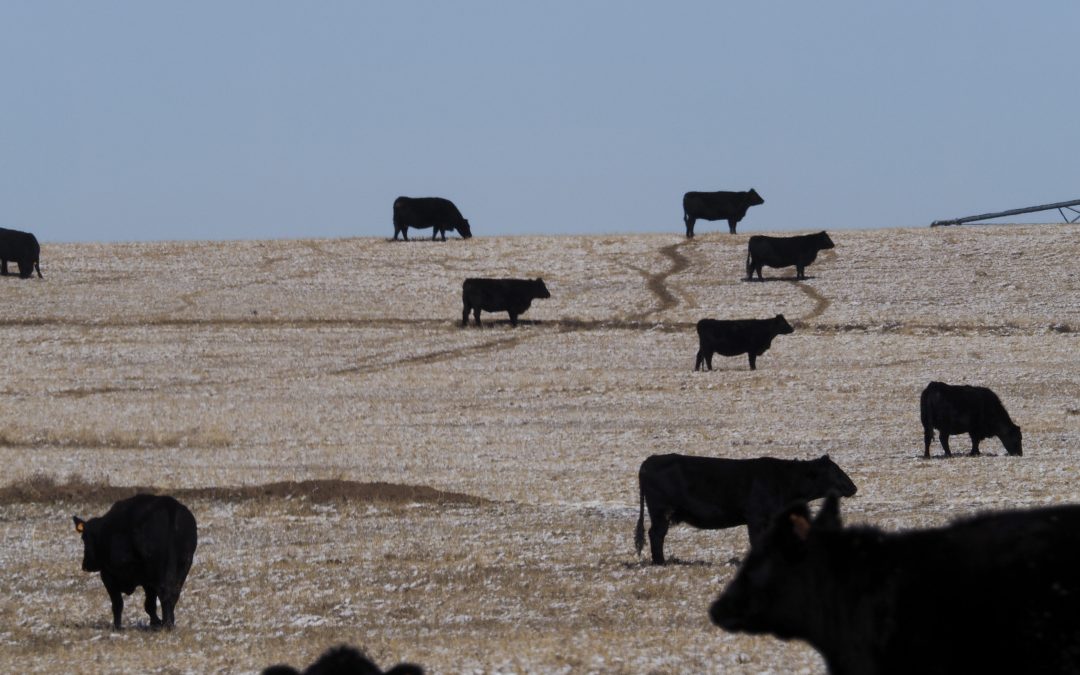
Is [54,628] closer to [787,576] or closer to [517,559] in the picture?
[517,559]

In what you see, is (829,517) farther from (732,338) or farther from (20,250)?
(20,250)

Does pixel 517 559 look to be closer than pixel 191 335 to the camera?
Yes

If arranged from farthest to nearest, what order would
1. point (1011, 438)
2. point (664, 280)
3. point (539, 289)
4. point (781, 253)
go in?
point (781, 253) → point (664, 280) → point (539, 289) → point (1011, 438)

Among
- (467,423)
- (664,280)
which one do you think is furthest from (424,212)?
(467,423)

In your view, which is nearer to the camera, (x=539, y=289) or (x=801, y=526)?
(x=801, y=526)

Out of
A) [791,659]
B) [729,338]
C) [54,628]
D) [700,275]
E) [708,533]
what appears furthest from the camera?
[700,275]

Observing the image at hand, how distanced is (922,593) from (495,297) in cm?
4885

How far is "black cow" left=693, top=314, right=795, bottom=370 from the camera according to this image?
43.5 metres

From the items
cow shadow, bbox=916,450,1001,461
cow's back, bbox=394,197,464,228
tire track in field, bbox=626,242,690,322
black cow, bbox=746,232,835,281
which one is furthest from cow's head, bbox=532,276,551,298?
cow shadow, bbox=916,450,1001,461

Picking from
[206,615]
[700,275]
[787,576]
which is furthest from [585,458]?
[700,275]

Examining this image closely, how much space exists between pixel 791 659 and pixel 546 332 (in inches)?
1595

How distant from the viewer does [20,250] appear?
67.4m

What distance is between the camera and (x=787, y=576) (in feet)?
24.3

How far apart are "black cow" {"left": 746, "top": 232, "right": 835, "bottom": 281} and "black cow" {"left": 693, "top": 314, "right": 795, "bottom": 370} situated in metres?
20.0
